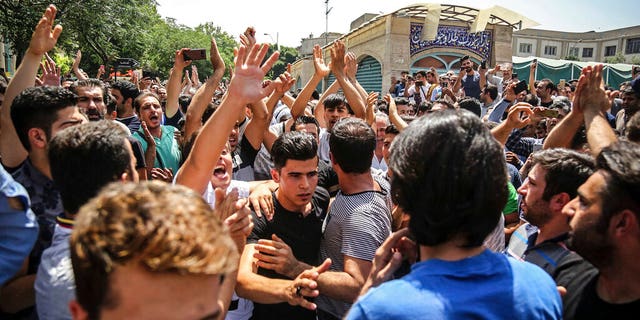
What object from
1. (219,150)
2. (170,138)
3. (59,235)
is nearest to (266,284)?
(219,150)

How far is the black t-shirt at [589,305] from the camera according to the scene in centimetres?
133

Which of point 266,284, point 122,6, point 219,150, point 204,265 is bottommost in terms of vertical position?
point 266,284

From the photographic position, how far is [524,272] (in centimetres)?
124

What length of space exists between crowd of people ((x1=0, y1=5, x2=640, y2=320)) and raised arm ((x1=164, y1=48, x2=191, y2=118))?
1402 millimetres

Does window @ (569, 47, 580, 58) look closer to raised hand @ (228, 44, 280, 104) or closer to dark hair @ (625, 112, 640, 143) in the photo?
dark hair @ (625, 112, 640, 143)

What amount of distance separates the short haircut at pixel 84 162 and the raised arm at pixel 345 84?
3353 mm

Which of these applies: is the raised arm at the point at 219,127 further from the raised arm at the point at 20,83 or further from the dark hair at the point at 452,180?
the raised arm at the point at 20,83

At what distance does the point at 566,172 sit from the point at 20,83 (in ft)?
11.7

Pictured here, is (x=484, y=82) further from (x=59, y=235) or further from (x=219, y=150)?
(x=59, y=235)

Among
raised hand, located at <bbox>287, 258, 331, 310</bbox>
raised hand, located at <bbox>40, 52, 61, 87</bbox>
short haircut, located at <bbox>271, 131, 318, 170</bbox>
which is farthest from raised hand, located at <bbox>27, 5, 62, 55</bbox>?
raised hand, located at <bbox>287, 258, 331, 310</bbox>

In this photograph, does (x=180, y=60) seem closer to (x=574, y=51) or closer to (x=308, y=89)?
(x=308, y=89)

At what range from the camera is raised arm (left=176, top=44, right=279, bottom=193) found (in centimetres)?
199

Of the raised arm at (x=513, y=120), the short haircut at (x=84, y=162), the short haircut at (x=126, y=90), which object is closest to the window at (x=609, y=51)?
the raised arm at (x=513, y=120)

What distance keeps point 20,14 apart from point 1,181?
14.1 metres
